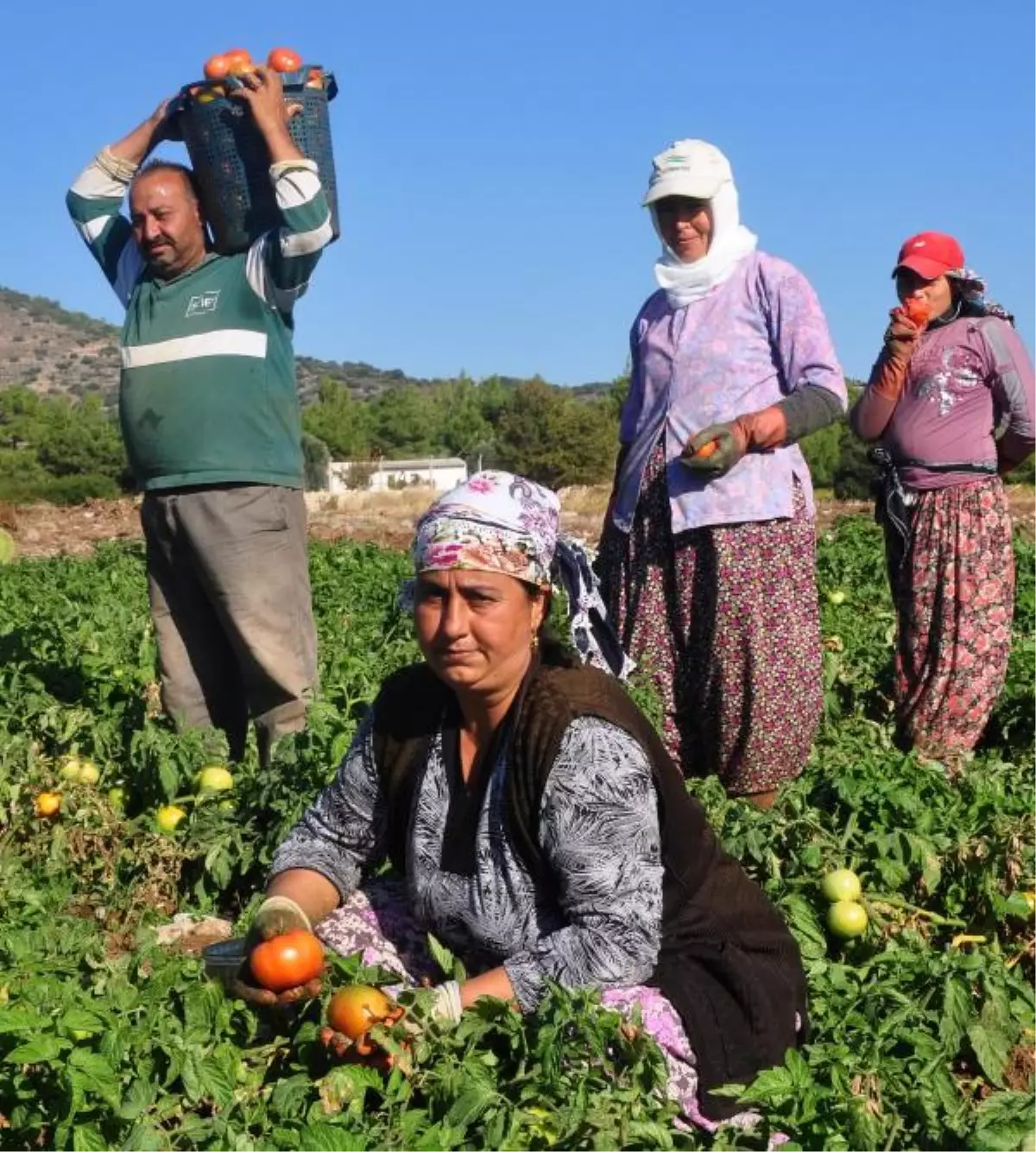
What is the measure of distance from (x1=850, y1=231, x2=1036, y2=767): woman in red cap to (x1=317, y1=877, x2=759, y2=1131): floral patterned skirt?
2.41m

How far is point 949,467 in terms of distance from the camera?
464 centimetres

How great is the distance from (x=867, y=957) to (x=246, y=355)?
2353 millimetres

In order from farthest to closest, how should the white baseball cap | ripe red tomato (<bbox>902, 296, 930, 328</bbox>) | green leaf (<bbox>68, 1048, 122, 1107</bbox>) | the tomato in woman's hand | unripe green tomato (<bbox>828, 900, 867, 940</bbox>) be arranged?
ripe red tomato (<bbox>902, 296, 930, 328</bbox>) → the white baseball cap → unripe green tomato (<bbox>828, 900, 867, 940</bbox>) → the tomato in woman's hand → green leaf (<bbox>68, 1048, 122, 1107</bbox>)

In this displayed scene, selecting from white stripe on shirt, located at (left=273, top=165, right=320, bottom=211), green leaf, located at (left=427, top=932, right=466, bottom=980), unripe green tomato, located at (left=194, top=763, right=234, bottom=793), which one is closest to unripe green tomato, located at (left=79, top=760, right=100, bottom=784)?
unripe green tomato, located at (left=194, top=763, right=234, bottom=793)

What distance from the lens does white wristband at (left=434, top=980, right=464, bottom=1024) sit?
2229mm

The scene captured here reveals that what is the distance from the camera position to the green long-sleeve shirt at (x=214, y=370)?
14.1 ft

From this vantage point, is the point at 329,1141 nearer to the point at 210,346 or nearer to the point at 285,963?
the point at 285,963

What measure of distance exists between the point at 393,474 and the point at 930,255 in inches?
1522

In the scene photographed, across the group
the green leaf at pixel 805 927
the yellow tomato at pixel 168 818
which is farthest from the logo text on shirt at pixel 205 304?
the green leaf at pixel 805 927

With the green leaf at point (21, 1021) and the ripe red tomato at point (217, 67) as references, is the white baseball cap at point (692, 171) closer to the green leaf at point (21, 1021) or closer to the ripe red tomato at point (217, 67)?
the ripe red tomato at point (217, 67)

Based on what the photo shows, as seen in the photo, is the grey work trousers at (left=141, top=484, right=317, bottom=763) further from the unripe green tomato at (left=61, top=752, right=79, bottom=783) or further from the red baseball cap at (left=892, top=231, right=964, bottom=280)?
the red baseball cap at (left=892, top=231, right=964, bottom=280)

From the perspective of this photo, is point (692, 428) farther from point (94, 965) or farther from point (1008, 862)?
point (94, 965)

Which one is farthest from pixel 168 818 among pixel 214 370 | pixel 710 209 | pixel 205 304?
pixel 710 209

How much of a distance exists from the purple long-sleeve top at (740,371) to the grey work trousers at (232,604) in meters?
1.16
